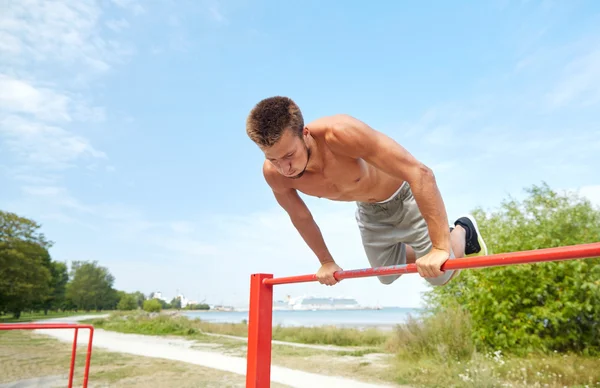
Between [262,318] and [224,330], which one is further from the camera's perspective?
[224,330]

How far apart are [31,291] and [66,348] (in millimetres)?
13773

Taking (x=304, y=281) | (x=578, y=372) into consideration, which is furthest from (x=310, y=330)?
(x=304, y=281)

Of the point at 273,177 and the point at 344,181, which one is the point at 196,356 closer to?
the point at 273,177

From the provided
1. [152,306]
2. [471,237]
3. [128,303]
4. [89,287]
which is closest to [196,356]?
[471,237]

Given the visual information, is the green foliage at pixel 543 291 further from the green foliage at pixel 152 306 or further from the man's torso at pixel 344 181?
the green foliage at pixel 152 306

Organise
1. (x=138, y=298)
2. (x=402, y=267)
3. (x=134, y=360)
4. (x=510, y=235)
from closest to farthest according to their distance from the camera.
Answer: (x=402, y=267)
(x=510, y=235)
(x=134, y=360)
(x=138, y=298)

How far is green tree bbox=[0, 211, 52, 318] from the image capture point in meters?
21.7

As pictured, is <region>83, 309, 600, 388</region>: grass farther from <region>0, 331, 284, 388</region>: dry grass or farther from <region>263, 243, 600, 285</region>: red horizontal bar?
<region>263, 243, 600, 285</region>: red horizontal bar

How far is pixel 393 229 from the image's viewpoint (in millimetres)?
2389

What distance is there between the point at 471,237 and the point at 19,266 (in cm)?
2484

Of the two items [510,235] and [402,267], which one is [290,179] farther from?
[510,235]

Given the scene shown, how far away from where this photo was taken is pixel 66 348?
10859mm

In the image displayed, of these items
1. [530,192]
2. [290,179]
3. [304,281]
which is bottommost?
[304,281]

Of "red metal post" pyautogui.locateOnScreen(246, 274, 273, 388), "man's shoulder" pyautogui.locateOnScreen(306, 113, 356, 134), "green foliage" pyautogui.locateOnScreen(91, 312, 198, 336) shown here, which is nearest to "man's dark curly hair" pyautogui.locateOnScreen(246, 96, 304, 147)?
"man's shoulder" pyautogui.locateOnScreen(306, 113, 356, 134)
